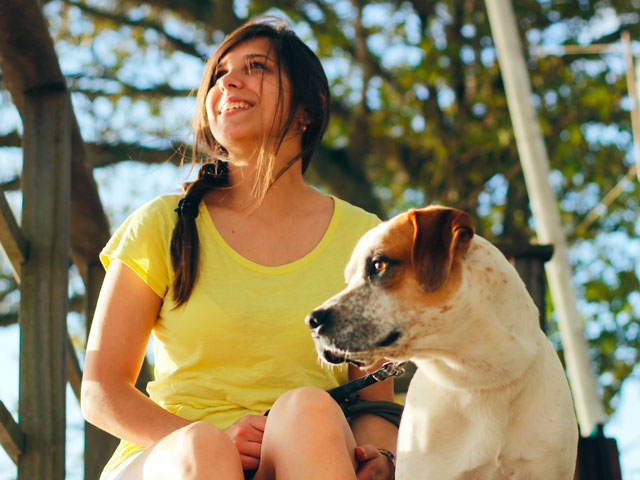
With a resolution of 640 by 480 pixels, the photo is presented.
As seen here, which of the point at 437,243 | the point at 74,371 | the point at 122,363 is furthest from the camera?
the point at 74,371

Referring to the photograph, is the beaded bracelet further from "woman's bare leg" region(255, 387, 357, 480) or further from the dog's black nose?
the dog's black nose

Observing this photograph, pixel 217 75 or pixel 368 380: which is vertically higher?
pixel 217 75

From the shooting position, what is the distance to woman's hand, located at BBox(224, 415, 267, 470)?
1894 mm

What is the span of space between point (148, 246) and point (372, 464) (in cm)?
77

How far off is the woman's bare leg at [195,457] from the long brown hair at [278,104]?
696 mm

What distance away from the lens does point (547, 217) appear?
18.7 feet

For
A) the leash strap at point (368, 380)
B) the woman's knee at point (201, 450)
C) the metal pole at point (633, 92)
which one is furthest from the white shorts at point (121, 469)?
the metal pole at point (633, 92)

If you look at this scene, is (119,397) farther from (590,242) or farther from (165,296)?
(590,242)

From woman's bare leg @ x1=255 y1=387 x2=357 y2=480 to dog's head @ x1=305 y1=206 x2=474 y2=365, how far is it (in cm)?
11

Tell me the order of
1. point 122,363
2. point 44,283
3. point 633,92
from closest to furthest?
1. point 122,363
2. point 44,283
3. point 633,92

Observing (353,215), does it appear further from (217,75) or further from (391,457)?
(391,457)

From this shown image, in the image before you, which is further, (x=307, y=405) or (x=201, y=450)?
(x=307, y=405)

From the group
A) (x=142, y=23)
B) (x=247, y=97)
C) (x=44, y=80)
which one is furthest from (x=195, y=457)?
(x=142, y=23)

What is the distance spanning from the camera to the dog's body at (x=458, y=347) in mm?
1801
